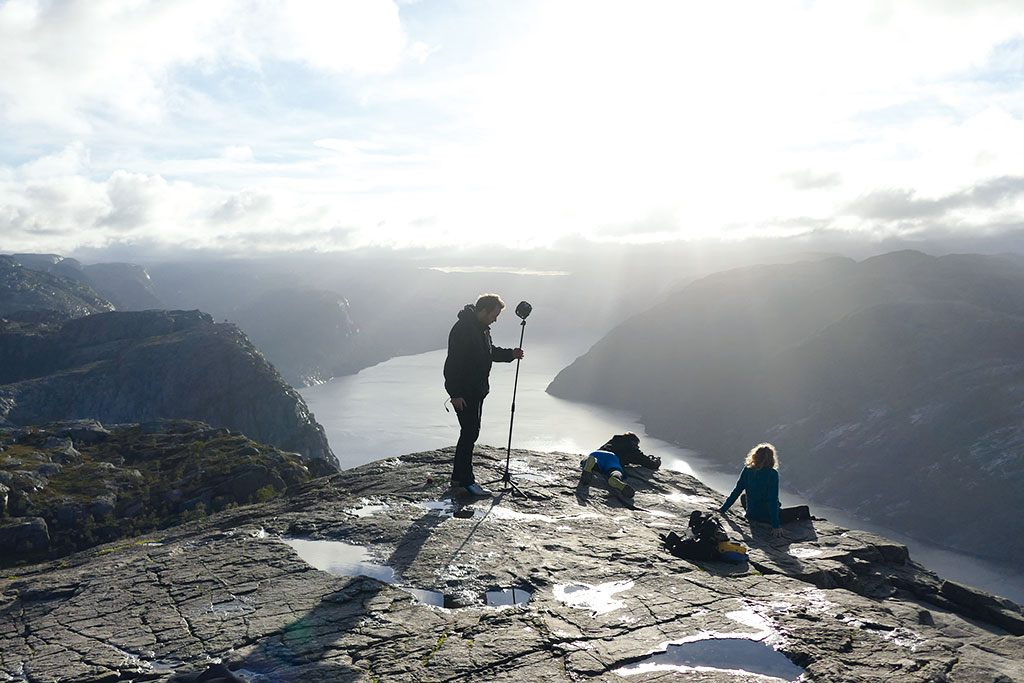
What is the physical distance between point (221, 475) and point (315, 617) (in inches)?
1766

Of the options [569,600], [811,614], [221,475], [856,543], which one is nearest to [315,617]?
[569,600]

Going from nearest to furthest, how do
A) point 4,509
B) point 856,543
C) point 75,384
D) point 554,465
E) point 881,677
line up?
point 881,677, point 856,543, point 554,465, point 4,509, point 75,384

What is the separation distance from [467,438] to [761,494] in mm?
6970

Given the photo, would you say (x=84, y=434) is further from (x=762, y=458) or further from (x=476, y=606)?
(x=762, y=458)

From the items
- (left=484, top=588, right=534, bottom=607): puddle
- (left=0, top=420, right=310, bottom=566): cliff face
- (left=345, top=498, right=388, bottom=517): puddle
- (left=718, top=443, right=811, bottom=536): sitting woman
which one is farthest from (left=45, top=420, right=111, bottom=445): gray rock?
(left=718, top=443, right=811, bottom=536): sitting woman

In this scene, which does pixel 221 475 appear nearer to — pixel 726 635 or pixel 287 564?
pixel 287 564

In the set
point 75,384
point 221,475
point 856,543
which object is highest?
point 856,543

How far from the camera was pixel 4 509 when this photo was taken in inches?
1321

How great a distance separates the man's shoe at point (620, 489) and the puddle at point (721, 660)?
268 inches

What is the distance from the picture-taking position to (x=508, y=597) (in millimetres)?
8742

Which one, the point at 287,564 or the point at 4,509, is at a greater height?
the point at 287,564

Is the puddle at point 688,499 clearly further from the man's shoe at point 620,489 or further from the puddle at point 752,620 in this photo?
the puddle at point 752,620

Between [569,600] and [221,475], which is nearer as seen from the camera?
[569,600]

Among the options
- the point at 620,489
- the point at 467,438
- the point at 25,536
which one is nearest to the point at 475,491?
the point at 467,438
